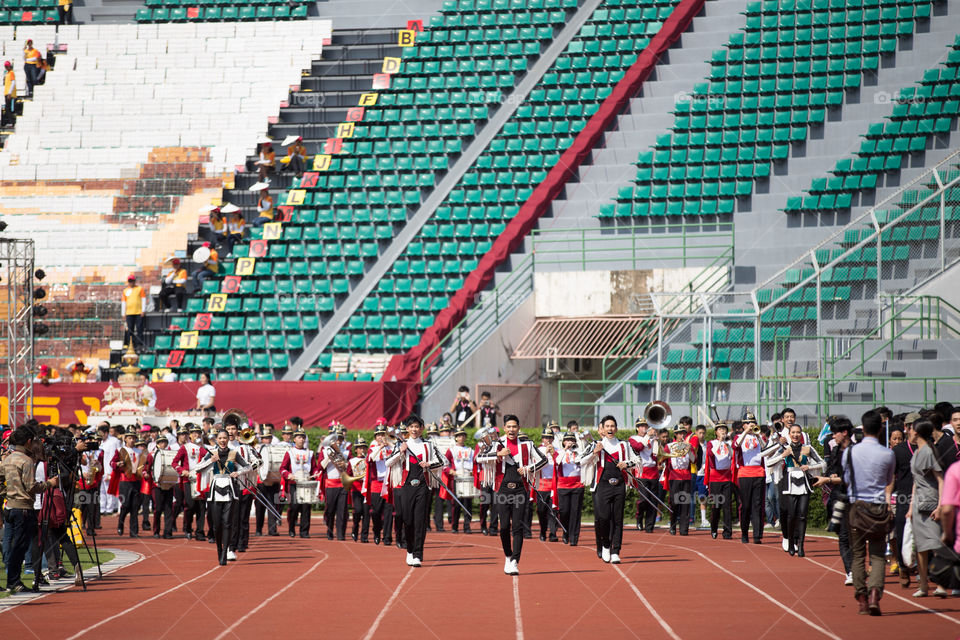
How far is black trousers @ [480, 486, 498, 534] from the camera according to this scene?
2188 centimetres

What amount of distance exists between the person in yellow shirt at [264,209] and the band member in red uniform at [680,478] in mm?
18275

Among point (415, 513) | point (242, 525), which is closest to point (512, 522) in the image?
point (415, 513)

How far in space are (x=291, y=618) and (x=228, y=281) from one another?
23.8 m

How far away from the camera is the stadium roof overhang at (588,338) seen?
96.8 ft

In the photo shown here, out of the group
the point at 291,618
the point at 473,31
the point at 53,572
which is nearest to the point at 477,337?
the point at 473,31

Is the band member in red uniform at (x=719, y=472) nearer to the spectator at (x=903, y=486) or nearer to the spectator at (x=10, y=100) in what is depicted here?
the spectator at (x=903, y=486)

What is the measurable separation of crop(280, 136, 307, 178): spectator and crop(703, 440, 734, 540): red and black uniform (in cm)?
2088

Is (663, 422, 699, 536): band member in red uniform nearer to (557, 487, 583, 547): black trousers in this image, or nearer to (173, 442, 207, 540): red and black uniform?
(557, 487, 583, 547): black trousers

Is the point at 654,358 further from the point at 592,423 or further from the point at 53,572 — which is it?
the point at 53,572

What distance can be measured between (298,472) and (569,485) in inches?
200

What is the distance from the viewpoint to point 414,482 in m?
16.5

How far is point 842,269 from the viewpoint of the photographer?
27.1m

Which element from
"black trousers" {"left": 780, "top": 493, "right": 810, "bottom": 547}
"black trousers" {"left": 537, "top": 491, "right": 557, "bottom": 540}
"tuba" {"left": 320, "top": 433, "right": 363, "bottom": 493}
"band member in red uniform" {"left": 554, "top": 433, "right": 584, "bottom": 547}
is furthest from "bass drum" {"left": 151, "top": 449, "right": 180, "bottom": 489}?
"black trousers" {"left": 780, "top": 493, "right": 810, "bottom": 547}

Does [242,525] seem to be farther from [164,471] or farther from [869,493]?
[869,493]
